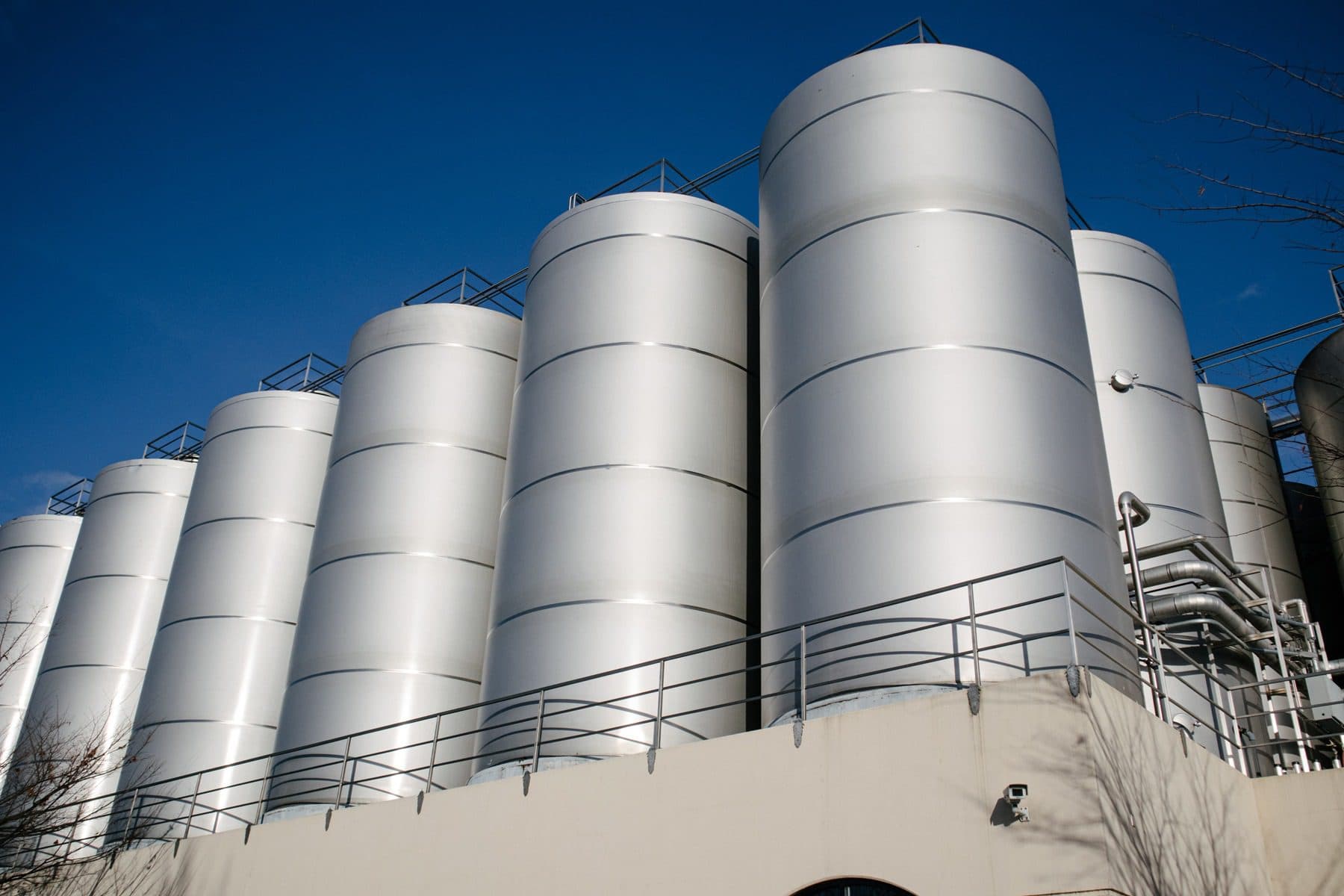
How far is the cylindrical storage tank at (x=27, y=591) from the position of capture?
3083 cm

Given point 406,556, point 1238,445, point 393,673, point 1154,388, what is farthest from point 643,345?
point 1238,445

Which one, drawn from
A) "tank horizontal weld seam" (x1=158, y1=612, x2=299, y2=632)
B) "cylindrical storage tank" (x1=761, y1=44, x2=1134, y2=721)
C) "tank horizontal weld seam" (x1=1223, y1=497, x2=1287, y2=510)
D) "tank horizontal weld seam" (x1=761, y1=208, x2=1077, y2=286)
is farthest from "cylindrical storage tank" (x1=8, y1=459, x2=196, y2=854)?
"tank horizontal weld seam" (x1=1223, y1=497, x2=1287, y2=510)

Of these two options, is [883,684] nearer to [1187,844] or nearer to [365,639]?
[1187,844]

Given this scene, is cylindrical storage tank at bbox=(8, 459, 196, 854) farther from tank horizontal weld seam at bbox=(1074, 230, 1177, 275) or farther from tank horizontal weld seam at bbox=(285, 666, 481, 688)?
tank horizontal weld seam at bbox=(1074, 230, 1177, 275)

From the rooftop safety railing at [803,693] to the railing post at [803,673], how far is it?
0.04m

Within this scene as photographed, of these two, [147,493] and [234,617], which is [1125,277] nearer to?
[234,617]

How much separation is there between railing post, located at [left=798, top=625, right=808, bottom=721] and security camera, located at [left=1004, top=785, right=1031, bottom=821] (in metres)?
2.19

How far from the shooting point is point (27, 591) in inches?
1308

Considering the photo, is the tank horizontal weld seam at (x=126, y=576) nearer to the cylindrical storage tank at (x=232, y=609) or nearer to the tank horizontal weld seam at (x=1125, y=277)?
the cylindrical storage tank at (x=232, y=609)

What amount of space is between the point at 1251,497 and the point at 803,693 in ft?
48.3

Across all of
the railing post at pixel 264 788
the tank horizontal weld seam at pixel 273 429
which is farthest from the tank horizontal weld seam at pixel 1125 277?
the tank horizontal weld seam at pixel 273 429

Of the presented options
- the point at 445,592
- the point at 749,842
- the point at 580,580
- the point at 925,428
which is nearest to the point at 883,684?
the point at 749,842

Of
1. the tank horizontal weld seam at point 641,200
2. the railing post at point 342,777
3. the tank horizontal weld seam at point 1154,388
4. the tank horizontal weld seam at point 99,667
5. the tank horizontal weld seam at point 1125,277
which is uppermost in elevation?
the tank horizontal weld seam at point 641,200

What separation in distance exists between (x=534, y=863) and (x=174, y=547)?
20910mm
